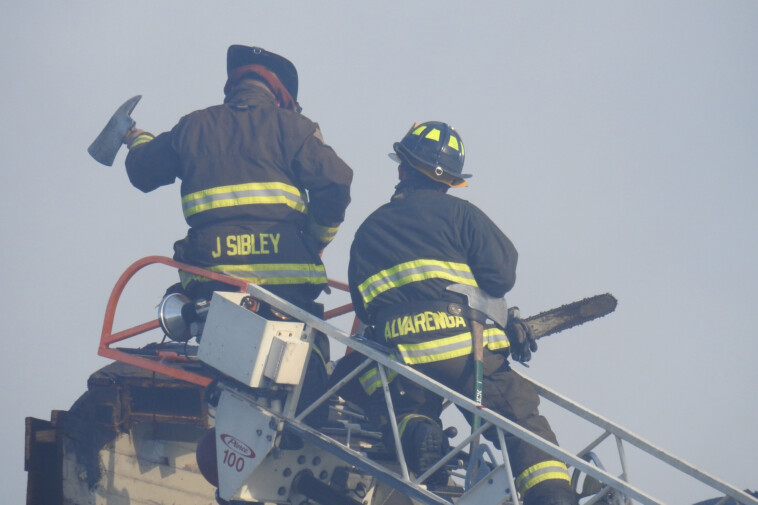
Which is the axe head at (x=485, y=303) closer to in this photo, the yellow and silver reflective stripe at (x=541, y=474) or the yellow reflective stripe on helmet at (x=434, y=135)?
the yellow and silver reflective stripe at (x=541, y=474)

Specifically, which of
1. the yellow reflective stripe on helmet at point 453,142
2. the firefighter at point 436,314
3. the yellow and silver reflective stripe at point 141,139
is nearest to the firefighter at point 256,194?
the yellow and silver reflective stripe at point 141,139

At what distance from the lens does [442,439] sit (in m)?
5.80

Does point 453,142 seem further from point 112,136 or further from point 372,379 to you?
point 112,136

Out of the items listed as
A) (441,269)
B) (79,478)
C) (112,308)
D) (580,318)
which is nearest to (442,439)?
(441,269)

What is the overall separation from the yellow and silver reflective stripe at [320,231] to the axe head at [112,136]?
1679 mm

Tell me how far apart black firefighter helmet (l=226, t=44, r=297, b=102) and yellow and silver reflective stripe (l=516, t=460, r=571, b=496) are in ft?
11.9

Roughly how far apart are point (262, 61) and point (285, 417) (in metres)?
2.86

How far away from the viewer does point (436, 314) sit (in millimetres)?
5855

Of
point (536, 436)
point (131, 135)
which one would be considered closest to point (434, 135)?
point (536, 436)

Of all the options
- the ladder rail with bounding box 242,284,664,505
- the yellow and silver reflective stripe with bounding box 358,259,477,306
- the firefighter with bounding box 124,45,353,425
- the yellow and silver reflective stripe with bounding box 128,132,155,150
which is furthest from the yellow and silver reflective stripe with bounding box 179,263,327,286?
the yellow and silver reflective stripe with bounding box 128,132,155,150

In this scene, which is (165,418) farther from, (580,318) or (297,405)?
(580,318)

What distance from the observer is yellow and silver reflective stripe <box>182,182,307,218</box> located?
21.8ft

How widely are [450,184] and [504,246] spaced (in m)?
0.71

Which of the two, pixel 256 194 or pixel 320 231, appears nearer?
pixel 256 194
